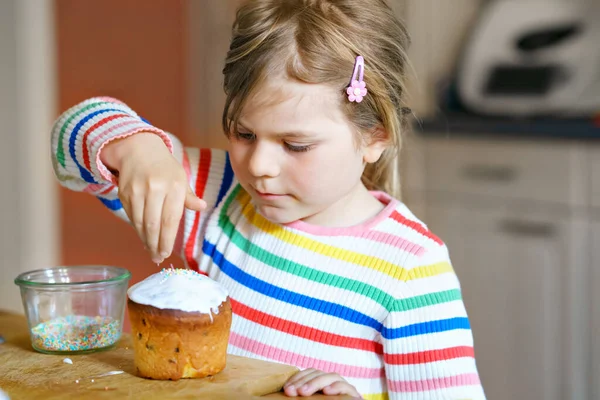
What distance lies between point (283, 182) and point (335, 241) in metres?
0.14

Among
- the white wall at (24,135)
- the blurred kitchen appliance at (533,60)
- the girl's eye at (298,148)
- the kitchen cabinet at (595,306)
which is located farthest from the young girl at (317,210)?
the white wall at (24,135)

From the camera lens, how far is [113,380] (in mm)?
813

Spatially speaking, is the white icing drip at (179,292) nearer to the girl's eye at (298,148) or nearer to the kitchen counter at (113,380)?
the kitchen counter at (113,380)

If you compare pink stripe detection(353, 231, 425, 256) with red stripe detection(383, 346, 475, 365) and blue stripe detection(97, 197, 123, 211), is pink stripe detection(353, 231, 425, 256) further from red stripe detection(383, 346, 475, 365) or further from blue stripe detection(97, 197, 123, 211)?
blue stripe detection(97, 197, 123, 211)

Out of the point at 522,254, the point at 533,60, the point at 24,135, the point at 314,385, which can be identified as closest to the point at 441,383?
the point at 314,385

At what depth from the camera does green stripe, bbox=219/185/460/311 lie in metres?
1.04

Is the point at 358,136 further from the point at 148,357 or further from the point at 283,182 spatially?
the point at 148,357

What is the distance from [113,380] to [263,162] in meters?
0.32

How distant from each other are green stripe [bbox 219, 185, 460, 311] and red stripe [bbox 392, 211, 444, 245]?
3.4 inches

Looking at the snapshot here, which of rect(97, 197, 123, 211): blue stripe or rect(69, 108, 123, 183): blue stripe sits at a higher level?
rect(69, 108, 123, 183): blue stripe

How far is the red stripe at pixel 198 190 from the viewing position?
1.19 meters

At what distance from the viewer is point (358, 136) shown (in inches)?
42.2

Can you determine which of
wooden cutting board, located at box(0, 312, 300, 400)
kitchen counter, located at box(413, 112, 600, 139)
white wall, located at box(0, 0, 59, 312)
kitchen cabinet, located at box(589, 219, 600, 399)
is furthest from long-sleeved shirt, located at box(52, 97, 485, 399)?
white wall, located at box(0, 0, 59, 312)

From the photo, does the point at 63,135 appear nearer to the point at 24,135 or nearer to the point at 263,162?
the point at 263,162
